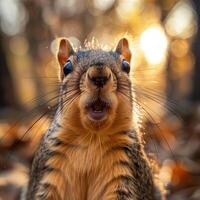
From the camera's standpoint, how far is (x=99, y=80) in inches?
143

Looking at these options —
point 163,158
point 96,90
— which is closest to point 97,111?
point 96,90

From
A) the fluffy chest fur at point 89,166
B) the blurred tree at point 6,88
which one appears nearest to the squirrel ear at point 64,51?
the fluffy chest fur at point 89,166

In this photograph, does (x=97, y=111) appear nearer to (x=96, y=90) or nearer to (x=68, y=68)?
(x=96, y=90)

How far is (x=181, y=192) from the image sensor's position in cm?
554

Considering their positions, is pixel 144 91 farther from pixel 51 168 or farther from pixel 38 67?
pixel 38 67

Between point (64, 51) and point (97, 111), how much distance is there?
0.85 meters

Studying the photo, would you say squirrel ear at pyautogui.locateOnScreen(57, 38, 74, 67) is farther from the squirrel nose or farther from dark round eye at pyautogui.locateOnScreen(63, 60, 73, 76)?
the squirrel nose

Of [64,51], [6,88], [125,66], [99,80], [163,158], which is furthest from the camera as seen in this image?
[6,88]

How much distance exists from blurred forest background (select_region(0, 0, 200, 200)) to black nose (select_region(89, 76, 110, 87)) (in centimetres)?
59

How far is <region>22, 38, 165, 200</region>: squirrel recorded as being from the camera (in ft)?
13.0

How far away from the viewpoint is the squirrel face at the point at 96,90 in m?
3.69

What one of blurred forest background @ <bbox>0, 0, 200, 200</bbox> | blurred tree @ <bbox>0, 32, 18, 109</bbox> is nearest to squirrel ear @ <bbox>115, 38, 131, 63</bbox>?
blurred forest background @ <bbox>0, 0, 200, 200</bbox>

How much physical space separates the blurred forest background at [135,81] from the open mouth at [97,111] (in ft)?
1.43

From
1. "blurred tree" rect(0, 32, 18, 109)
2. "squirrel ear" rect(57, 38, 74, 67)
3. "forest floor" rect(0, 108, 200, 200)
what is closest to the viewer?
"squirrel ear" rect(57, 38, 74, 67)
